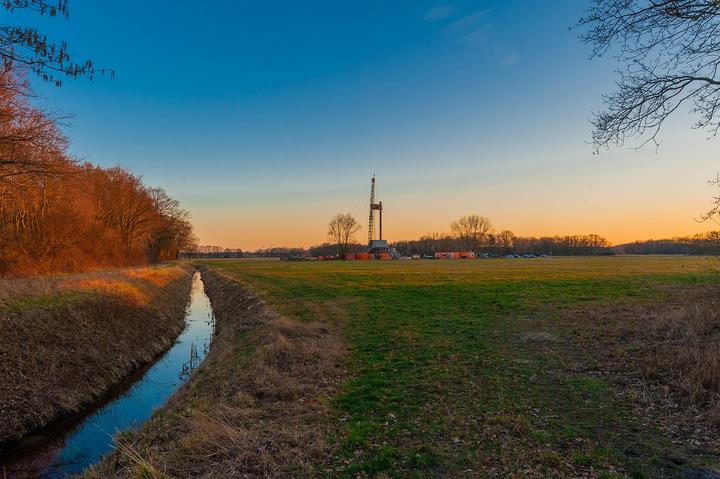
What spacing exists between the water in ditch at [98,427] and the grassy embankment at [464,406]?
72.3 inches

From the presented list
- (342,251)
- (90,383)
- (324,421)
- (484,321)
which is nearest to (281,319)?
(90,383)

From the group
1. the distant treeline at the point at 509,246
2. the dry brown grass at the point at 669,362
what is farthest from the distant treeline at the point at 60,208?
the distant treeline at the point at 509,246

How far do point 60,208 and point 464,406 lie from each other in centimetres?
3960

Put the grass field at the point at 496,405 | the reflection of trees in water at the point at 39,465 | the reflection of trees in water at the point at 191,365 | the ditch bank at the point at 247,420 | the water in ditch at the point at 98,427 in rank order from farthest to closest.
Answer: the reflection of trees in water at the point at 191,365 → the water in ditch at the point at 98,427 → the reflection of trees in water at the point at 39,465 → the ditch bank at the point at 247,420 → the grass field at the point at 496,405

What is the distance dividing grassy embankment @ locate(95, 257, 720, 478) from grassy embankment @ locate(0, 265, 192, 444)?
3.60 m

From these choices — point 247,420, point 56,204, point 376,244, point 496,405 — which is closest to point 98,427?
point 247,420

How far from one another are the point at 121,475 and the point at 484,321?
1458 centimetres

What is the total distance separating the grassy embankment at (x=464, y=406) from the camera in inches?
231

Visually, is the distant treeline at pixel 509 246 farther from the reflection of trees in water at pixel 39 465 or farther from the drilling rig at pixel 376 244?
the reflection of trees in water at pixel 39 465

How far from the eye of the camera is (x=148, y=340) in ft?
59.8

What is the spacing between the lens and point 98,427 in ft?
34.3

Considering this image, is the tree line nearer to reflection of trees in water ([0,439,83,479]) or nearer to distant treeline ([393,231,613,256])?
reflection of trees in water ([0,439,83,479])

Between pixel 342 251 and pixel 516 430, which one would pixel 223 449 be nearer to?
pixel 516 430

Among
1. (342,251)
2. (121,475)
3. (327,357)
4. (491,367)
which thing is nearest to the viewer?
(121,475)
